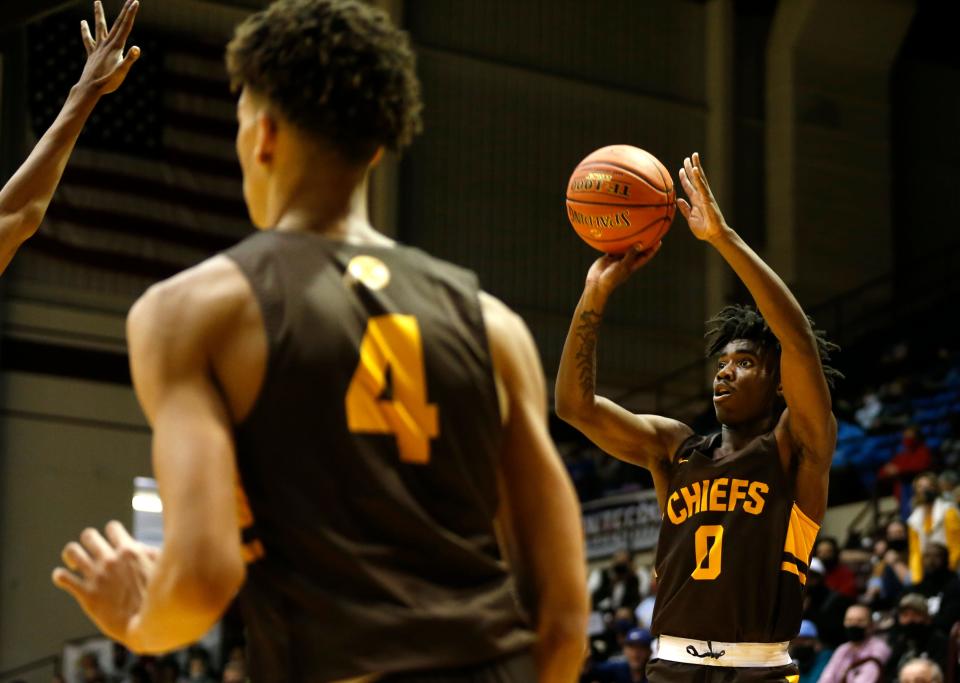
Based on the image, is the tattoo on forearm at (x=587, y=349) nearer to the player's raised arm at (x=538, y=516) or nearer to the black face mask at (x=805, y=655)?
the player's raised arm at (x=538, y=516)

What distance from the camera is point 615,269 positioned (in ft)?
15.1

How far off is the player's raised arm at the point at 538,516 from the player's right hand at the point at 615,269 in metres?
2.01

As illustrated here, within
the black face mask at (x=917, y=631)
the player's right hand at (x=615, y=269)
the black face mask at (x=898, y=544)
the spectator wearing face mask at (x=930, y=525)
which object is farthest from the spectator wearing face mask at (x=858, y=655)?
the player's right hand at (x=615, y=269)

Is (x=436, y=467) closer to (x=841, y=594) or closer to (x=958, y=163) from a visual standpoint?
(x=841, y=594)

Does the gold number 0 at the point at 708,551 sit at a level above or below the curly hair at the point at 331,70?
below

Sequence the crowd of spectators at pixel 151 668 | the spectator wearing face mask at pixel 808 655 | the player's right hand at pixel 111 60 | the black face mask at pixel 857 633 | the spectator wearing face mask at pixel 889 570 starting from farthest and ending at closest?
the crowd of spectators at pixel 151 668 < the spectator wearing face mask at pixel 889 570 < the spectator wearing face mask at pixel 808 655 < the black face mask at pixel 857 633 < the player's right hand at pixel 111 60

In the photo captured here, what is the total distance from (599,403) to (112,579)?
3117mm

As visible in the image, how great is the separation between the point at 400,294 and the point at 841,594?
31.5ft

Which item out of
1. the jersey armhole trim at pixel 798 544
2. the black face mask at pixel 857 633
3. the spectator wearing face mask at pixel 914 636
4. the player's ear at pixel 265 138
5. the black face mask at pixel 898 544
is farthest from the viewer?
the black face mask at pixel 898 544

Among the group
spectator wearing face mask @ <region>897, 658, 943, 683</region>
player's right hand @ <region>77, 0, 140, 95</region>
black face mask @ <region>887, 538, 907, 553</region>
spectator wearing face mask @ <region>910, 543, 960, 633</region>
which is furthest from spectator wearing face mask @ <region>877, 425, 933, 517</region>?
player's right hand @ <region>77, 0, 140, 95</region>

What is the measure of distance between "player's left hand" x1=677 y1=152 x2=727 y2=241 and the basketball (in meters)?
0.17

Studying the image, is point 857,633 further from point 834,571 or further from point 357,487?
point 357,487

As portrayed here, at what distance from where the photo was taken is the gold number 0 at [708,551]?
199 inches

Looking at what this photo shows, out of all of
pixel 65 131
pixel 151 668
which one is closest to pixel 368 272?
pixel 65 131
